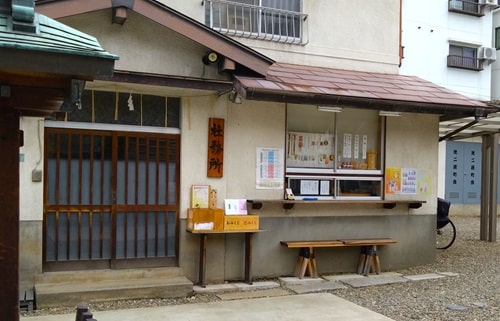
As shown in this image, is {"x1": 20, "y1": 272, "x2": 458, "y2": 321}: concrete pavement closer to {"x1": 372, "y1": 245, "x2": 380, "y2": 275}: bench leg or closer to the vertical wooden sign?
{"x1": 372, "y1": 245, "x2": 380, "y2": 275}: bench leg

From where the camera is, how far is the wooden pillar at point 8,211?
354 cm

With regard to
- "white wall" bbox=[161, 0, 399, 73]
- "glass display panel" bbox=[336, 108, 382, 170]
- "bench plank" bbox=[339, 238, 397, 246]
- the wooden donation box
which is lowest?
"bench plank" bbox=[339, 238, 397, 246]

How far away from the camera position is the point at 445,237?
14367 millimetres

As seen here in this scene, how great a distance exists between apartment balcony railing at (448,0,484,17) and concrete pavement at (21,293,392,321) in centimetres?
1810

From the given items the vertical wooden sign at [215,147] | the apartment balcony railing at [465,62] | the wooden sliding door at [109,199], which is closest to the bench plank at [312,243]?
the vertical wooden sign at [215,147]

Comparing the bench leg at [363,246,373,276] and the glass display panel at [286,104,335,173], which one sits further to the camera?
the bench leg at [363,246,373,276]

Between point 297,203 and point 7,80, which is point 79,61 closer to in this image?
point 7,80

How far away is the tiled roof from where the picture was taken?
7785 mm

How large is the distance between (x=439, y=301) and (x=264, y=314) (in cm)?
278

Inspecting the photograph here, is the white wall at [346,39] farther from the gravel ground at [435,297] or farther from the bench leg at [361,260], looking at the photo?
the gravel ground at [435,297]

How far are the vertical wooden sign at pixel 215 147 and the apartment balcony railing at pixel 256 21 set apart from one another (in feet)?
5.72

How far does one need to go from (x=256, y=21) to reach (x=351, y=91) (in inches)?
87.8

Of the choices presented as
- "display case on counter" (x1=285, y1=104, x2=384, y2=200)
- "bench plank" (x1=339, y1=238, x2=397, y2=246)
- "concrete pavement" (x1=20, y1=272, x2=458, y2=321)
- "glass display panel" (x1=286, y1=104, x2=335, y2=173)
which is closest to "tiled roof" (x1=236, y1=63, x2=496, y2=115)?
"display case on counter" (x1=285, y1=104, x2=384, y2=200)

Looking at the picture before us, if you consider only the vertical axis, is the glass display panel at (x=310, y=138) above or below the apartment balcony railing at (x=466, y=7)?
below
